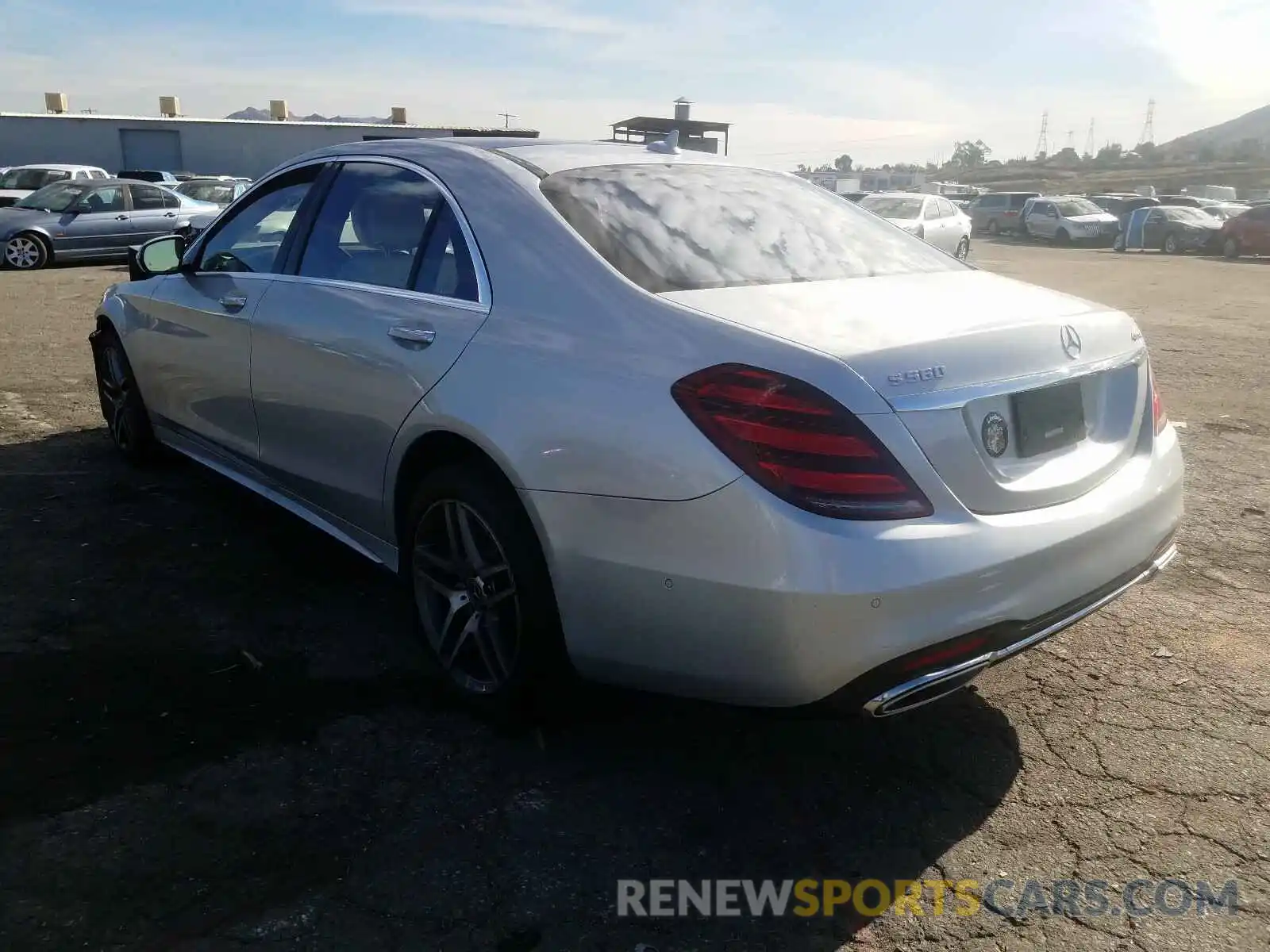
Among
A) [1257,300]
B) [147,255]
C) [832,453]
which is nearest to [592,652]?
[832,453]

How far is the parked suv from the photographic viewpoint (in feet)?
116

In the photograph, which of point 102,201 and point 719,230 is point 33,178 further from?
point 719,230

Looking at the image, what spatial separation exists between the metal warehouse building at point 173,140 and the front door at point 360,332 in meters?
37.1

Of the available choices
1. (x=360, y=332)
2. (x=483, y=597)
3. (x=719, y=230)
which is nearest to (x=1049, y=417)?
(x=719, y=230)

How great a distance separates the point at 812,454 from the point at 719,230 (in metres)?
1.08

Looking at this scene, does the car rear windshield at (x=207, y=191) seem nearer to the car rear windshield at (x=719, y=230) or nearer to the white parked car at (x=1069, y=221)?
the car rear windshield at (x=719, y=230)

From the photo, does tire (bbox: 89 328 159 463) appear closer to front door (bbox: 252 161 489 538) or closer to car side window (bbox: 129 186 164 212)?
front door (bbox: 252 161 489 538)

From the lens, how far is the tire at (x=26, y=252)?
16.3 meters

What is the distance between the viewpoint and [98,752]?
291 cm

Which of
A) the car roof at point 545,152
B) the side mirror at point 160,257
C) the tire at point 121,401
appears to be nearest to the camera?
the car roof at point 545,152

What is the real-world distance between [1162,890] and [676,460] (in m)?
1.48

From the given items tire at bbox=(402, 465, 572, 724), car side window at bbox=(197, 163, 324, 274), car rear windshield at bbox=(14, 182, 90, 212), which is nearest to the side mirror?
car side window at bbox=(197, 163, 324, 274)

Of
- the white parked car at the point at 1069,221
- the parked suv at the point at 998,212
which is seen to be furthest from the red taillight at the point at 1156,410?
the parked suv at the point at 998,212

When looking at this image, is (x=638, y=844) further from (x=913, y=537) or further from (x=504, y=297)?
(x=504, y=297)
